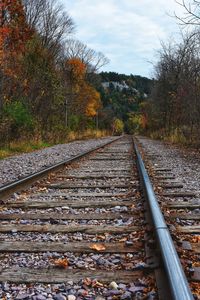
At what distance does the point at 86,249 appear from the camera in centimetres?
311

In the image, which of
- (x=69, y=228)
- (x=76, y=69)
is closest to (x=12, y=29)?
(x=69, y=228)

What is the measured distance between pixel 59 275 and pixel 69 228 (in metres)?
1.13

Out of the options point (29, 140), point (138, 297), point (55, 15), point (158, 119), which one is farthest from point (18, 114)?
point (55, 15)

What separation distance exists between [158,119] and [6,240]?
36.3 meters

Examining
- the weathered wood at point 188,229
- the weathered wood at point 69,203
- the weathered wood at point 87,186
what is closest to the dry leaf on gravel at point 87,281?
the weathered wood at point 188,229

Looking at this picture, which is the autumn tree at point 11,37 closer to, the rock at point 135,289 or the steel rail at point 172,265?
the steel rail at point 172,265

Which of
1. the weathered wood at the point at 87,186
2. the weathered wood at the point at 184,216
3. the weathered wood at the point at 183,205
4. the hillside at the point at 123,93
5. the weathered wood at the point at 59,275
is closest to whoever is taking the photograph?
the weathered wood at the point at 59,275

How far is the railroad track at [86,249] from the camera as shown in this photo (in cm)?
234

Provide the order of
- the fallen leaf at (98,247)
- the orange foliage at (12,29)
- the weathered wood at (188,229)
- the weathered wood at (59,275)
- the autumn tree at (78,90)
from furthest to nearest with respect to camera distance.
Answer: the autumn tree at (78,90) → the orange foliage at (12,29) → the weathered wood at (188,229) → the fallen leaf at (98,247) → the weathered wood at (59,275)

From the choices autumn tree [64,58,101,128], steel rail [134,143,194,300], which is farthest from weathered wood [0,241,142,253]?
autumn tree [64,58,101,128]

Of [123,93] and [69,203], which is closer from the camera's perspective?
[69,203]

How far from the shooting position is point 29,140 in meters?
18.2

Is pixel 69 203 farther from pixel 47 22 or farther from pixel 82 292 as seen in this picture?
pixel 47 22

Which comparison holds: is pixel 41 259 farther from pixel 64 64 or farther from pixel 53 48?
pixel 64 64
